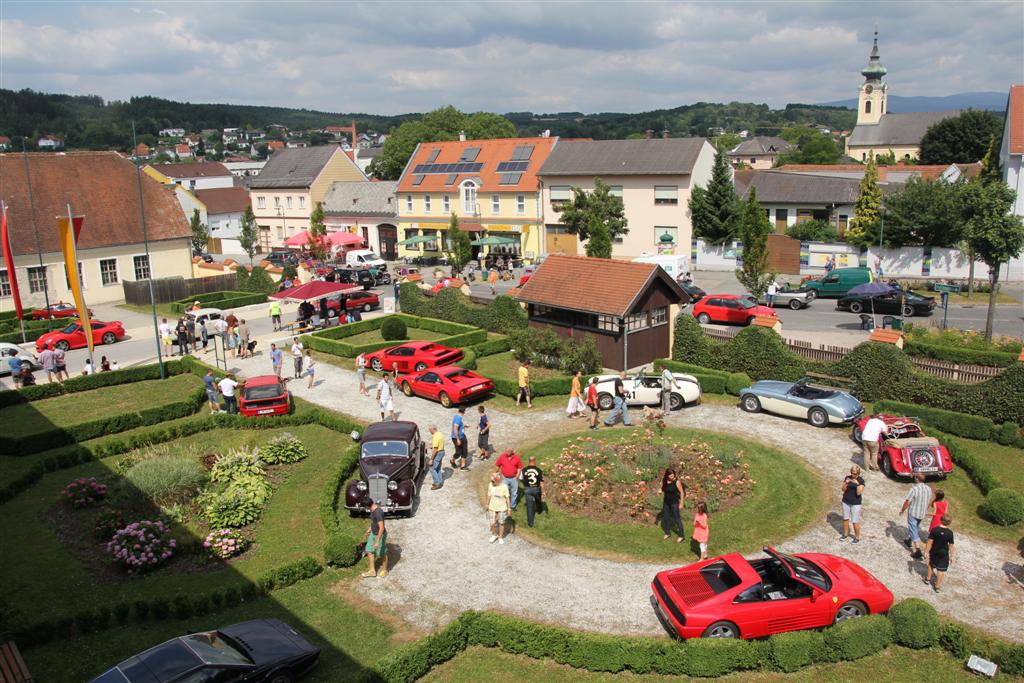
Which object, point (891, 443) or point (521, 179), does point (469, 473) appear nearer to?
point (891, 443)

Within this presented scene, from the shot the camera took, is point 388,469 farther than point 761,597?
Yes

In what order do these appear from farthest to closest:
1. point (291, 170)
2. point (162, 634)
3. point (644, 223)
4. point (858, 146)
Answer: point (858, 146) < point (291, 170) < point (644, 223) < point (162, 634)

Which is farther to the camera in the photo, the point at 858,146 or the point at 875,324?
the point at 858,146

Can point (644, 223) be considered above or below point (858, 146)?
below

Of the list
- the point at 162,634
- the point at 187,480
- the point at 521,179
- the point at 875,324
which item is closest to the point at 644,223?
the point at 521,179

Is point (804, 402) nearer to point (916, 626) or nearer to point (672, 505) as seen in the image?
point (672, 505)

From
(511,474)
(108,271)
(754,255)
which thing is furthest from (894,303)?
(108,271)
